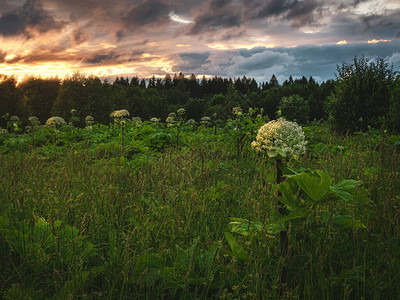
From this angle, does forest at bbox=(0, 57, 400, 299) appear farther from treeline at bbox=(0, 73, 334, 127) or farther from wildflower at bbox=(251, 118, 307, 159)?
treeline at bbox=(0, 73, 334, 127)

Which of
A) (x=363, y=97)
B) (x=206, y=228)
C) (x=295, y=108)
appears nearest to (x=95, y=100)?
(x=295, y=108)

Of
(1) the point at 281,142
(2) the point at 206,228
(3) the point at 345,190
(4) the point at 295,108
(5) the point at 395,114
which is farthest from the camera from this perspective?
(4) the point at 295,108

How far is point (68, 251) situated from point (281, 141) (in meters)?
2.01

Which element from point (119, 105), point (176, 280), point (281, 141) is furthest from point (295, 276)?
point (119, 105)

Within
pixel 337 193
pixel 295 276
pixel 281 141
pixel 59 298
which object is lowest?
pixel 295 276

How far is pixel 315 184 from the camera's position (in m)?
1.85

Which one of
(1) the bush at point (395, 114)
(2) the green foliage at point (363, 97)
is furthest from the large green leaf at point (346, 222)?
(2) the green foliage at point (363, 97)

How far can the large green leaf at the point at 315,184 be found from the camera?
72.0 inches

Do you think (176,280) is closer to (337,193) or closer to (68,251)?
(68,251)

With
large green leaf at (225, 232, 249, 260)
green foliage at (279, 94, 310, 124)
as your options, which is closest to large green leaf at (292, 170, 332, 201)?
large green leaf at (225, 232, 249, 260)

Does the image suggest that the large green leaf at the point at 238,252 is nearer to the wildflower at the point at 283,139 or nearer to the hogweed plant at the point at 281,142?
the hogweed plant at the point at 281,142

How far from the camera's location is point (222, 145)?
7574 mm

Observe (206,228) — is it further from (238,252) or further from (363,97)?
(363,97)

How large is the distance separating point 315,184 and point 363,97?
12.7m
